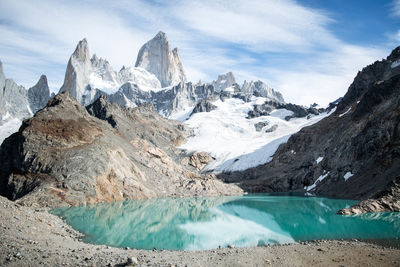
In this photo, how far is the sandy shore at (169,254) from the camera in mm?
18656

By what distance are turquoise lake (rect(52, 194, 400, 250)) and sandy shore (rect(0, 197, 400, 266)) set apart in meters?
4.56

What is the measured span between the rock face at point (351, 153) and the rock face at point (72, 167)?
85.2ft

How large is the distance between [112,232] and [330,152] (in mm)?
67027

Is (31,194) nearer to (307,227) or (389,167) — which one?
(307,227)

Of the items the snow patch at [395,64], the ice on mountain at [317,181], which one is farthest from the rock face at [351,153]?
the snow patch at [395,64]

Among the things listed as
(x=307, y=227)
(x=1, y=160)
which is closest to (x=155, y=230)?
(x=307, y=227)

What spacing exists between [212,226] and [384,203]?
73.6ft

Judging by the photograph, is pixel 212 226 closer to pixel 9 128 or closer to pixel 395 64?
pixel 395 64

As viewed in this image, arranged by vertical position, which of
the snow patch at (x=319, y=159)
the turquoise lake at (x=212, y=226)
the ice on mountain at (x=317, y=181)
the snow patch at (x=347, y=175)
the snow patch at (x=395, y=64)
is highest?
the snow patch at (x=395, y=64)

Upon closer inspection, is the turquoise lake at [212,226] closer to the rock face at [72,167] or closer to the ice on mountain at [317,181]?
the rock face at [72,167]

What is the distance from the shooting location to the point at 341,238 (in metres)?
29.5

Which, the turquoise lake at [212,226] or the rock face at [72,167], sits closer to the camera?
the turquoise lake at [212,226]

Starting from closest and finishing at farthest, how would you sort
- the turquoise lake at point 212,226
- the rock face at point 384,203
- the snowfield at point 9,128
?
the turquoise lake at point 212,226 → the rock face at point 384,203 → the snowfield at point 9,128

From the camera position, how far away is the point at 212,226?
1639 inches
